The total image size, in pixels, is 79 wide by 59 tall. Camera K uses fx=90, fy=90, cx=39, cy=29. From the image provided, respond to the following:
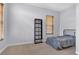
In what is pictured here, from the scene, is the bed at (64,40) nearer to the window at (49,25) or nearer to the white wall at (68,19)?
the white wall at (68,19)

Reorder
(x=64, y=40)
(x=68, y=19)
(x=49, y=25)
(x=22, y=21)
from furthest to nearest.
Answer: (x=64, y=40), (x=22, y=21), (x=49, y=25), (x=68, y=19)

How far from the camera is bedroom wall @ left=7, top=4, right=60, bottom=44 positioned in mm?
3156

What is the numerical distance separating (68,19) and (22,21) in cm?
161

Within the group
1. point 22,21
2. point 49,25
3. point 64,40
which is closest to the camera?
point 49,25

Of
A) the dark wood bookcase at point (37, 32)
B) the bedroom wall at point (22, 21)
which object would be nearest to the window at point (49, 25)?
the bedroom wall at point (22, 21)

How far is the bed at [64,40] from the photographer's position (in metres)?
2.98

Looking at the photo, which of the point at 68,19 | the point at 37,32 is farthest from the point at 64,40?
the point at 37,32

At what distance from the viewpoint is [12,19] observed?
3.26 meters

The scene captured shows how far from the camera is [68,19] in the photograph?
2965 mm

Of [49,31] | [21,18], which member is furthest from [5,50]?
[49,31]

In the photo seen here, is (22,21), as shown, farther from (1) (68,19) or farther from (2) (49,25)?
(1) (68,19)

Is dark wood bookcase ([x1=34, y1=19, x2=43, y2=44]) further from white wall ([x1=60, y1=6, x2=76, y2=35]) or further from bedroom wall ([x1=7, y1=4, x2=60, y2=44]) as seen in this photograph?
white wall ([x1=60, y1=6, x2=76, y2=35])

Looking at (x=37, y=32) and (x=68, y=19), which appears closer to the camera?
(x=68, y=19)
